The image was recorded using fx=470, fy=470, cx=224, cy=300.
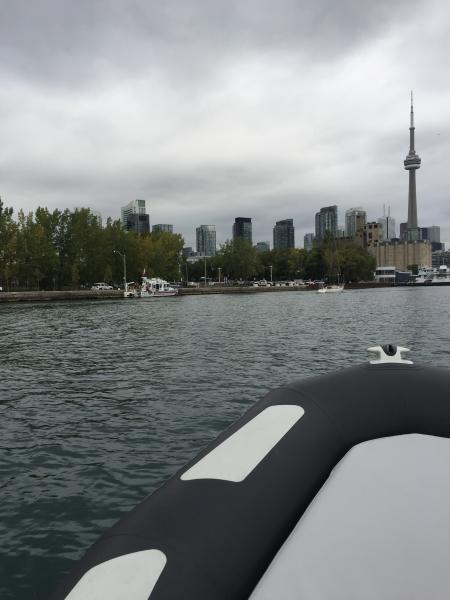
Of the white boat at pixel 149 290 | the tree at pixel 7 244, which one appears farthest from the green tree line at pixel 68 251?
the white boat at pixel 149 290

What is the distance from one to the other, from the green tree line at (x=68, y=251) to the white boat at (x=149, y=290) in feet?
16.6

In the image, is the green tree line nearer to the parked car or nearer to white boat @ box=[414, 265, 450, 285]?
the parked car

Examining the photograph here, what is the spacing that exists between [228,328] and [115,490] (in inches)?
808

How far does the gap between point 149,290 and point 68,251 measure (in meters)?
15.2

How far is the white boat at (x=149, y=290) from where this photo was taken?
258 feet

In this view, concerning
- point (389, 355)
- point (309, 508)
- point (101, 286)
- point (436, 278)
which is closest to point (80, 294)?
point (101, 286)

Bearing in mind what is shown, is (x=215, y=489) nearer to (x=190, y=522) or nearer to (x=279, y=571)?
(x=190, y=522)

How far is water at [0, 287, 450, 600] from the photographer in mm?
4773

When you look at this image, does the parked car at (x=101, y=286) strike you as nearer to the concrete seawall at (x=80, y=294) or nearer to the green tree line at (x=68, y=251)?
the green tree line at (x=68, y=251)

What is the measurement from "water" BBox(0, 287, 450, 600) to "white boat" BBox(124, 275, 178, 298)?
186ft

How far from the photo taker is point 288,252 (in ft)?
472

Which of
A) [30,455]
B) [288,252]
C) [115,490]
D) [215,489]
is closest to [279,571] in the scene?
[215,489]

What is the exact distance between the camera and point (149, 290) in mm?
81875

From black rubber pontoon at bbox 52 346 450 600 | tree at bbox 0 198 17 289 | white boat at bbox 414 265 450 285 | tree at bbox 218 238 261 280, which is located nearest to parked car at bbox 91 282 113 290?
tree at bbox 0 198 17 289
